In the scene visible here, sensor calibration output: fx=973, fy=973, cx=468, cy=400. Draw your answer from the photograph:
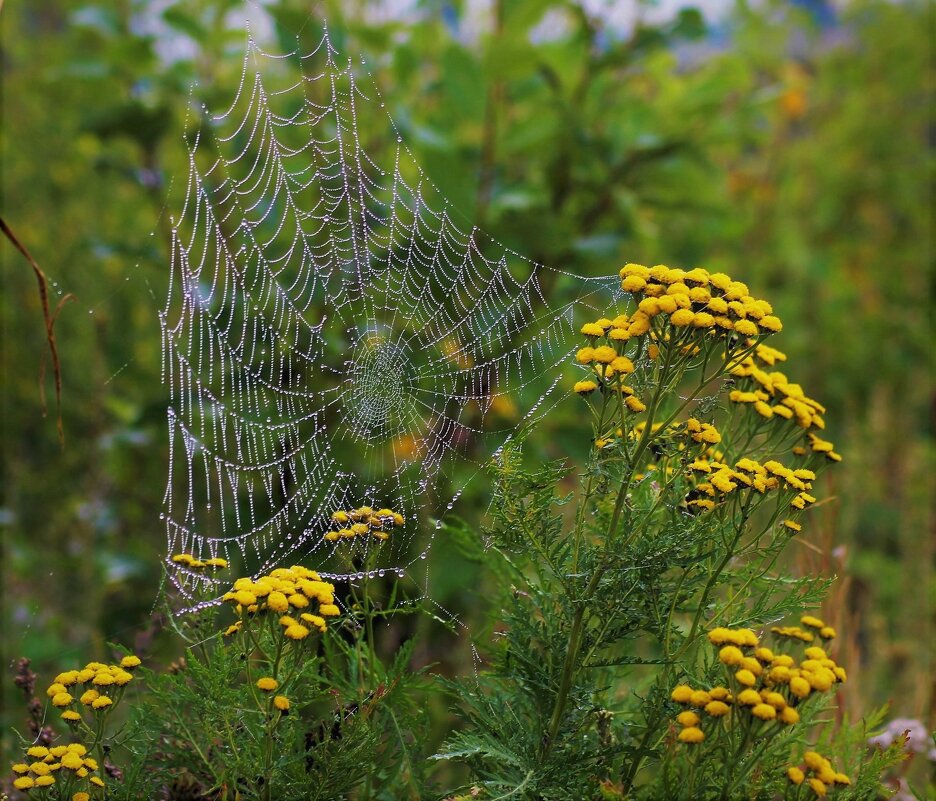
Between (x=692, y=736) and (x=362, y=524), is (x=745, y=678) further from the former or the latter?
(x=362, y=524)

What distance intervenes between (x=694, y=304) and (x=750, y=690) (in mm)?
440

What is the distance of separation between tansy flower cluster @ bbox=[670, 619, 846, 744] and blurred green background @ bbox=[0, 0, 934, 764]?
0.57m

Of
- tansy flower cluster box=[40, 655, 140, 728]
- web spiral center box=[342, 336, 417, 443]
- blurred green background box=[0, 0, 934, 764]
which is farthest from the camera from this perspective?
blurred green background box=[0, 0, 934, 764]

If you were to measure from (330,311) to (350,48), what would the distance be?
0.90 m

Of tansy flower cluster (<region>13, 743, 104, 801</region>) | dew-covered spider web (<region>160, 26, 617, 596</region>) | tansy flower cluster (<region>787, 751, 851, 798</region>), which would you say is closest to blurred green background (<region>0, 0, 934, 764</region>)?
dew-covered spider web (<region>160, 26, 617, 596</region>)

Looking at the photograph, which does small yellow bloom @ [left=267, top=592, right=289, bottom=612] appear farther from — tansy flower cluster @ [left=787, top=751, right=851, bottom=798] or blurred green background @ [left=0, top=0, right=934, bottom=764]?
tansy flower cluster @ [left=787, top=751, right=851, bottom=798]

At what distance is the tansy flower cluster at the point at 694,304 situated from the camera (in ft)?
3.53

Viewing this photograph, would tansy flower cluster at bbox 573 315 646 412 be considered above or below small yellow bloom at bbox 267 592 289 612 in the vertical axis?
above

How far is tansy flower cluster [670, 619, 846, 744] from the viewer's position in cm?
94

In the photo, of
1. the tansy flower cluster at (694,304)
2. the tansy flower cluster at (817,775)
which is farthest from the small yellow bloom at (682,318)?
the tansy flower cluster at (817,775)

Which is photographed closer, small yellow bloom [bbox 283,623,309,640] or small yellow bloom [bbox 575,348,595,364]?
small yellow bloom [bbox 283,623,309,640]

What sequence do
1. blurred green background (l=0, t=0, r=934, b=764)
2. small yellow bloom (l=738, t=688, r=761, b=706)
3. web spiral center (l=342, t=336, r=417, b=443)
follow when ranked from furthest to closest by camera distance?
1. blurred green background (l=0, t=0, r=934, b=764)
2. web spiral center (l=342, t=336, r=417, b=443)
3. small yellow bloom (l=738, t=688, r=761, b=706)

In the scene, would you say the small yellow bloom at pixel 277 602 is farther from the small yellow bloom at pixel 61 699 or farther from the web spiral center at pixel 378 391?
the web spiral center at pixel 378 391

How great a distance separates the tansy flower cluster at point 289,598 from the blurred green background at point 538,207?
37cm
